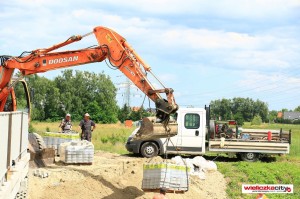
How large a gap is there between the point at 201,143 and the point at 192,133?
577 mm

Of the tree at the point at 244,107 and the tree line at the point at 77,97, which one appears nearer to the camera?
the tree line at the point at 77,97

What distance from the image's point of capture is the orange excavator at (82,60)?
1532 centimetres

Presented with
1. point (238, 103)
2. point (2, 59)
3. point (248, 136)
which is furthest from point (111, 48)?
point (238, 103)

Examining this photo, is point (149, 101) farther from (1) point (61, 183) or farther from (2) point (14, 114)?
(2) point (14, 114)

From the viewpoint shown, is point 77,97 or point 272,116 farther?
point 272,116

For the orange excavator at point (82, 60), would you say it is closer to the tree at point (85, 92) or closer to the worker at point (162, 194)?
the worker at point (162, 194)

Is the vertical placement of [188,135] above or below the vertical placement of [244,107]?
below

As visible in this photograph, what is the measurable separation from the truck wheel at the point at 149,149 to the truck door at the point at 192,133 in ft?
3.97

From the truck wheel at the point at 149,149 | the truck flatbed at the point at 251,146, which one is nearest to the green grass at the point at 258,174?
the truck flatbed at the point at 251,146

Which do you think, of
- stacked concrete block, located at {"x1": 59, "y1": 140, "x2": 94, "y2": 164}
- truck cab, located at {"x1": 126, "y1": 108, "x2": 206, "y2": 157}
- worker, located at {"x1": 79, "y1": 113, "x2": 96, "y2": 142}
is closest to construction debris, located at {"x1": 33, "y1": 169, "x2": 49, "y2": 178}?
stacked concrete block, located at {"x1": 59, "y1": 140, "x2": 94, "y2": 164}

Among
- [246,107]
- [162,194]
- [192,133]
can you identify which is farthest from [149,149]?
[246,107]

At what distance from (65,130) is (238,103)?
11500 cm

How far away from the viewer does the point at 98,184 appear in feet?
48.9

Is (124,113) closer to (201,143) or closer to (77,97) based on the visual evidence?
(77,97)
